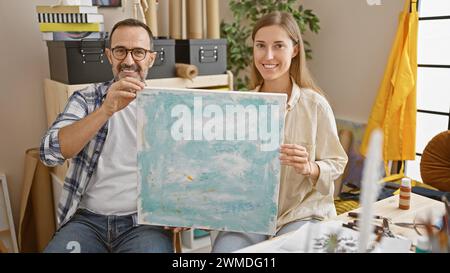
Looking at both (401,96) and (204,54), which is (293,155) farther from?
(401,96)

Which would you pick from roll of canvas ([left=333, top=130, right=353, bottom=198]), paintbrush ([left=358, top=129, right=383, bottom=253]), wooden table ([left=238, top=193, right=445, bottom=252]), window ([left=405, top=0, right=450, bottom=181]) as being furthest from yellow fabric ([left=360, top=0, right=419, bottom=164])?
paintbrush ([left=358, top=129, right=383, bottom=253])

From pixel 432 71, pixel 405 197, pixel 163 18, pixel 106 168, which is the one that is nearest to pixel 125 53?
pixel 106 168

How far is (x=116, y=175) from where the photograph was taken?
1.58 metres

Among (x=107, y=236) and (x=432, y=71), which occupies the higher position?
(x=432, y=71)

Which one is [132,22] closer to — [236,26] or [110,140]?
[110,140]

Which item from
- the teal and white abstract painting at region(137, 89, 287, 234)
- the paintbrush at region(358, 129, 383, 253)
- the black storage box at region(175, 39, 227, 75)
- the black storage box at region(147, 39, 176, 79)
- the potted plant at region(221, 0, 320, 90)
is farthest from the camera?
the potted plant at region(221, 0, 320, 90)

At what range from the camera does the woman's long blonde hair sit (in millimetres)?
1563

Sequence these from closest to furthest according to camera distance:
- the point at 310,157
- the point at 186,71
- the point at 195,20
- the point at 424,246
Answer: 1. the point at 424,246
2. the point at 310,157
3. the point at 186,71
4. the point at 195,20

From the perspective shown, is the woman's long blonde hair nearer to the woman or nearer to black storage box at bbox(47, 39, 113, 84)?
the woman

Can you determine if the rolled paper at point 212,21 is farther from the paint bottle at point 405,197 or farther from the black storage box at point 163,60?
the paint bottle at point 405,197

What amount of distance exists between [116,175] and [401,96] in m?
1.85

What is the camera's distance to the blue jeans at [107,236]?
145 centimetres

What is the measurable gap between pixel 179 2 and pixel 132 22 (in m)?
1.22

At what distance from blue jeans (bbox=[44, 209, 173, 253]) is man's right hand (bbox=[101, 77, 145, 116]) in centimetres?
45
